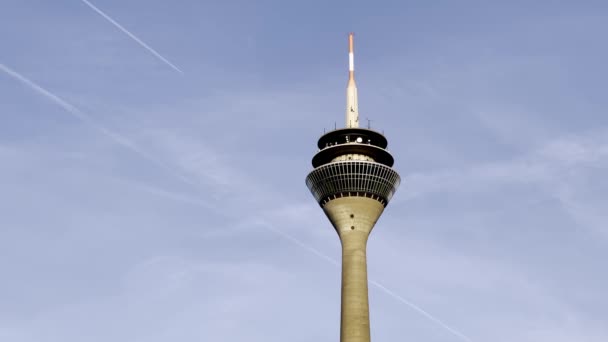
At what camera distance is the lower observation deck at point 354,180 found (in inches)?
5846

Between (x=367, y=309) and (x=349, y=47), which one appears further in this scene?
(x=349, y=47)

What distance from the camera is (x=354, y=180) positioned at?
148 m

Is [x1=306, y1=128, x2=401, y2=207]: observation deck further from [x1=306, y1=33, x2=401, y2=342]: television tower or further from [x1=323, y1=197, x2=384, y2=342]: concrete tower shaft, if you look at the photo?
[x1=323, y1=197, x2=384, y2=342]: concrete tower shaft

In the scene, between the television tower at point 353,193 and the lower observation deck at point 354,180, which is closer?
the television tower at point 353,193

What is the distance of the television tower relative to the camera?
14000 centimetres

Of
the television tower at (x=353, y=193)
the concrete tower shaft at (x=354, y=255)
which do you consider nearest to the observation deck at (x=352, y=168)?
the television tower at (x=353, y=193)

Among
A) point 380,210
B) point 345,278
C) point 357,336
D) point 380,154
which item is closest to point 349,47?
point 380,154

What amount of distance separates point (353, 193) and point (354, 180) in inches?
95.2

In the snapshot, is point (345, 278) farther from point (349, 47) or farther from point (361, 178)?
point (349, 47)

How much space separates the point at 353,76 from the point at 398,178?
25.1 m

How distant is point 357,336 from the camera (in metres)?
137

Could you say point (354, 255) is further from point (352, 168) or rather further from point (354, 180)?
point (352, 168)

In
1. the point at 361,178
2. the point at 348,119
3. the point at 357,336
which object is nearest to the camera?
the point at 357,336

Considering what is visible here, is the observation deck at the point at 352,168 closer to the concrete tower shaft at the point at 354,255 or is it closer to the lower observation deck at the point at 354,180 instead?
the lower observation deck at the point at 354,180
